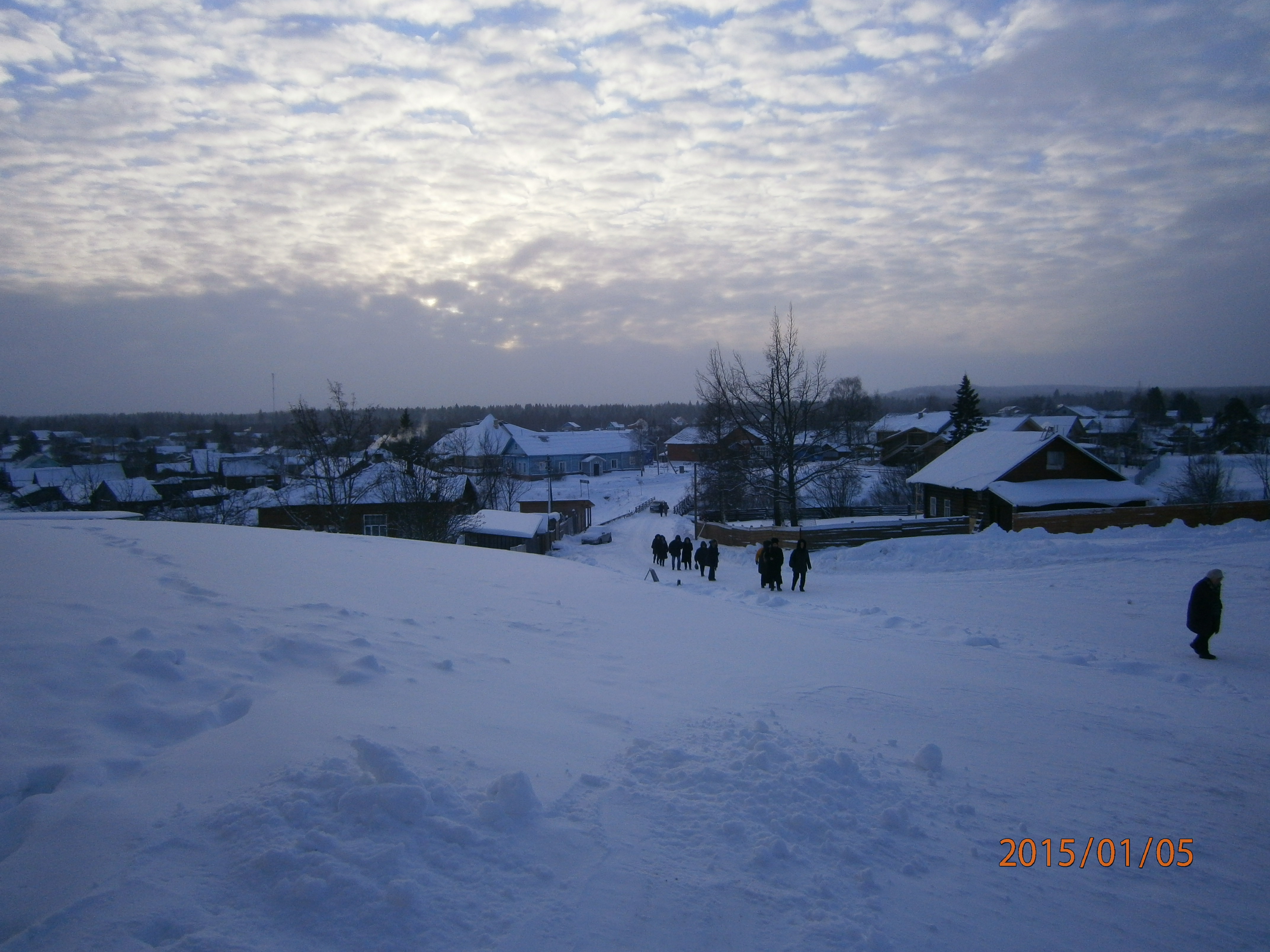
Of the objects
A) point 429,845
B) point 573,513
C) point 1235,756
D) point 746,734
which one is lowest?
point 573,513

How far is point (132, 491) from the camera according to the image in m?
40.0

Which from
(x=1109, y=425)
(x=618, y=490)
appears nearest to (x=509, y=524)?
(x=618, y=490)

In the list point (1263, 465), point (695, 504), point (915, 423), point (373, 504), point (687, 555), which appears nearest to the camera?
point (687, 555)

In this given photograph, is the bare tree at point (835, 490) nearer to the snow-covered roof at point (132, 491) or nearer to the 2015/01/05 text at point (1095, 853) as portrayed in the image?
the 2015/01/05 text at point (1095, 853)

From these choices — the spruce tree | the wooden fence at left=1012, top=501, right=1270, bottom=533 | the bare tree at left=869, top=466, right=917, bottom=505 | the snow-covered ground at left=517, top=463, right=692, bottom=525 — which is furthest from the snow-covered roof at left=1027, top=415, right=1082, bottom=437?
the wooden fence at left=1012, top=501, right=1270, bottom=533

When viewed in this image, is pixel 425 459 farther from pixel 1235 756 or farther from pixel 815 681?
pixel 1235 756

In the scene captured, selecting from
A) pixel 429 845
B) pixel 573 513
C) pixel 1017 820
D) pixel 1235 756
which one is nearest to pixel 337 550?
pixel 429 845

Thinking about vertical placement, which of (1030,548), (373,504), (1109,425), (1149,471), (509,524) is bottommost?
(509,524)

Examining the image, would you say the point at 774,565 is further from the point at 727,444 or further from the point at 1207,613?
the point at 727,444

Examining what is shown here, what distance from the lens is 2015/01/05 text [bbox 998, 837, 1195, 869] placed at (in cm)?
402

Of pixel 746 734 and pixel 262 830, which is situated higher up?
pixel 262 830

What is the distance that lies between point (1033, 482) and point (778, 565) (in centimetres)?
1808

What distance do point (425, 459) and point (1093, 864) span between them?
33.4 m

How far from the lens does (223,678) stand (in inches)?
196
